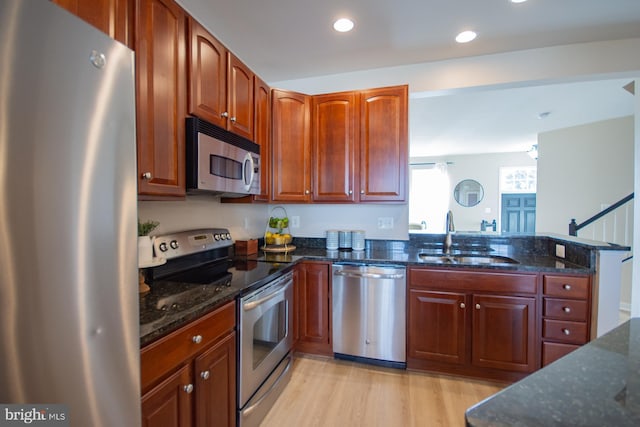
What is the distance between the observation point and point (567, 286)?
74.0 inches

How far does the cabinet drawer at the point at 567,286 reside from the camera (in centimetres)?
186

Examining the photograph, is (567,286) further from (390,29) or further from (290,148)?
(290,148)

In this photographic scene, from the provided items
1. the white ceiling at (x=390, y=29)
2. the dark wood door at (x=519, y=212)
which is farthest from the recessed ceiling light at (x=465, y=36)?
the dark wood door at (x=519, y=212)

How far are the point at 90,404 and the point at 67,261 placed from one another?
35 cm

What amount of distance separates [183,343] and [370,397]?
4.70 feet

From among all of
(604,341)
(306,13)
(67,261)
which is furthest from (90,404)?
(306,13)

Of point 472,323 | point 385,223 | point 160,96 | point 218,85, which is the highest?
point 218,85

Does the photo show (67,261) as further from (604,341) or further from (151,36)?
(604,341)

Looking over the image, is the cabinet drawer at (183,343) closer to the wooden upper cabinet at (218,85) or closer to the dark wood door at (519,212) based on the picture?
the wooden upper cabinet at (218,85)

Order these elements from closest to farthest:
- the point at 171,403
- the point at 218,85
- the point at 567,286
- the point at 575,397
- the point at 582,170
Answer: the point at 575,397 < the point at 171,403 < the point at 218,85 < the point at 567,286 < the point at 582,170

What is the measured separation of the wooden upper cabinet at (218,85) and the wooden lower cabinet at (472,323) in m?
1.71

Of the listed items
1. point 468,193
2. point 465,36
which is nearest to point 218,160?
point 465,36

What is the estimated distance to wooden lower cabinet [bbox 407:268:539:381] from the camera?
1959 millimetres

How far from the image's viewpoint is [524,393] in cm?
52
